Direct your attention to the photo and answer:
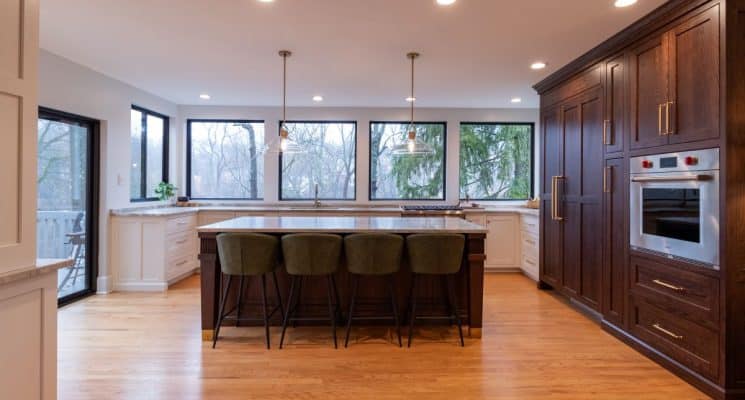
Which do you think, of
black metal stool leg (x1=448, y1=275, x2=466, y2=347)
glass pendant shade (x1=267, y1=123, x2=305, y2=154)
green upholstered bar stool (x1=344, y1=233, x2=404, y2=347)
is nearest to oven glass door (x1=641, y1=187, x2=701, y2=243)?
black metal stool leg (x1=448, y1=275, x2=466, y2=347)

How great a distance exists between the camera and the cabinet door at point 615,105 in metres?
→ 3.09

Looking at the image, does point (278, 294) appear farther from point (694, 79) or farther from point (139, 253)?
point (694, 79)

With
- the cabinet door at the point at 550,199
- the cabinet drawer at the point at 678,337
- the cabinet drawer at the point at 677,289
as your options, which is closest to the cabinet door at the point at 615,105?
the cabinet door at the point at 550,199

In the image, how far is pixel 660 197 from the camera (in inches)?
105

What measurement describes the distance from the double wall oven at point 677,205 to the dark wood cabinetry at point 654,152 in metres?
0.05

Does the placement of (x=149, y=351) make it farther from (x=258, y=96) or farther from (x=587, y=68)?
(x=587, y=68)

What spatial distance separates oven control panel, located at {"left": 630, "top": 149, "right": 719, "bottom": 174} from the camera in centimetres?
227

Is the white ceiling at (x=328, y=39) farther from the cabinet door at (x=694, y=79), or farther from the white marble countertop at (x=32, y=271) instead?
the white marble countertop at (x=32, y=271)

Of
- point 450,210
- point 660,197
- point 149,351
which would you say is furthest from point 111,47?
point 660,197

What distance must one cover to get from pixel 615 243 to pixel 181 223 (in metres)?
4.72

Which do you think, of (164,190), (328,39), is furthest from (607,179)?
(164,190)

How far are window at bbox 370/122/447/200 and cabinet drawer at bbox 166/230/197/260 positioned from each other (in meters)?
2.62

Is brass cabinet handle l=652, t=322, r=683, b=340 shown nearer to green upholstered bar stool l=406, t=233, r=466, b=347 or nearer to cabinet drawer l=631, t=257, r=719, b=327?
cabinet drawer l=631, t=257, r=719, b=327

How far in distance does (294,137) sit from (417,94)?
6.97ft
